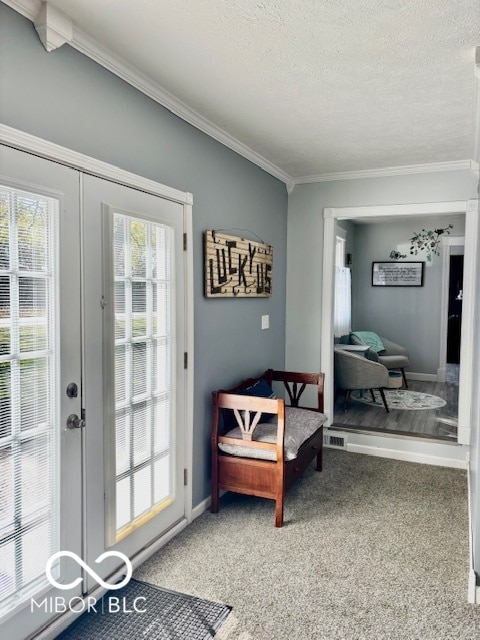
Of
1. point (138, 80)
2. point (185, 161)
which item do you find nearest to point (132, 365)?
point (185, 161)

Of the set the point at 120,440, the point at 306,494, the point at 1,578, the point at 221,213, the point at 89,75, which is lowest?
the point at 306,494

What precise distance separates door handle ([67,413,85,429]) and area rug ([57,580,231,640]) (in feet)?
2.73

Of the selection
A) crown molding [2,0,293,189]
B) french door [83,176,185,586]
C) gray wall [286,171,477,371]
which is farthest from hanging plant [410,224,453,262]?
french door [83,176,185,586]

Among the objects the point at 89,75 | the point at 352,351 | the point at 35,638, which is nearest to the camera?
the point at 35,638

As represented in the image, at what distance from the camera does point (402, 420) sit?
16.6 ft

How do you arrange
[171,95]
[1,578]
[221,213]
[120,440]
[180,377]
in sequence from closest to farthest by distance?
[1,578], [120,440], [171,95], [180,377], [221,213]

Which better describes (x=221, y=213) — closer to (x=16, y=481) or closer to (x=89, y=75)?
(x=89, y=75)

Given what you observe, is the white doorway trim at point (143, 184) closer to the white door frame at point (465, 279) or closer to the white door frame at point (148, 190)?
the white door frame at point (148, 190)

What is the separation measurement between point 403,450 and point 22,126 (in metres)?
3.75

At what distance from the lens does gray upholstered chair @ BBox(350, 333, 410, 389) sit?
20.7 feet

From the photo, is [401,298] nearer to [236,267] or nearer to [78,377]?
[236,267]

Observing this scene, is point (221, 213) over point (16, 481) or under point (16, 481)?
over

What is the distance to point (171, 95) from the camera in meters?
2.61

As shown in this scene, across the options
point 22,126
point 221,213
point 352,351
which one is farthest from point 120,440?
point 352,351
